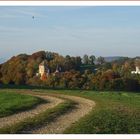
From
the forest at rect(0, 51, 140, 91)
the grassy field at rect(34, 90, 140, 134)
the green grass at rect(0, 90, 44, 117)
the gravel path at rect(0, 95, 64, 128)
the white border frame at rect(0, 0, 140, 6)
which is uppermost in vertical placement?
the white border frame at rect(0, 0, 140, 6)

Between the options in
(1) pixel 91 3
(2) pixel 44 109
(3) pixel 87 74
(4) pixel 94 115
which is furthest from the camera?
(3) pixel 87 74

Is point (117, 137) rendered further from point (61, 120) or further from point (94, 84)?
point (94, 84)

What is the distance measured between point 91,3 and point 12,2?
2.46 metres

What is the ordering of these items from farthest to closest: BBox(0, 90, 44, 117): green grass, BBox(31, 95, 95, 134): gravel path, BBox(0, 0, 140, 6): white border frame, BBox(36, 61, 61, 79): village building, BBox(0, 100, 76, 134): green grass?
BBox(36, 61, 61, 79): village building, BBox(0, 90, 44, 117): green grass, BBox(0, 0, 140, 6): white border frame, BBox(31, 95, 95, 134): gravel path, BBox(0, 100, 76, 134): green grass

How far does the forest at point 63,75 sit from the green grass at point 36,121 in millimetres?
24408

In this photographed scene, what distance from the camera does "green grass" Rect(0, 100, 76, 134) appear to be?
1379 cm

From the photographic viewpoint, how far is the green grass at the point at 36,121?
45.2ft

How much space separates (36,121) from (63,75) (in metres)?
32.6

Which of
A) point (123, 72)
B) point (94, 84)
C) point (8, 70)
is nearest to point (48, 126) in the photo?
point (94, 84)

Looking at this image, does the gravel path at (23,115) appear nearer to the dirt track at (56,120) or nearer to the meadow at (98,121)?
the dirt track at (56,120)

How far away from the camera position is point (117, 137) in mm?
12781

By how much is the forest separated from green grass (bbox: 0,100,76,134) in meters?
24.4

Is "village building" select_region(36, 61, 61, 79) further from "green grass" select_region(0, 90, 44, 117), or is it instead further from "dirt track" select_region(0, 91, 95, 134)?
"dirt track" select_region(0, 91, 95, 134)

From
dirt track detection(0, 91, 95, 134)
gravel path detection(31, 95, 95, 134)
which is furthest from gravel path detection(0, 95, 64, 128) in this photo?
gravel path detection(31, 95, 95, 134)
